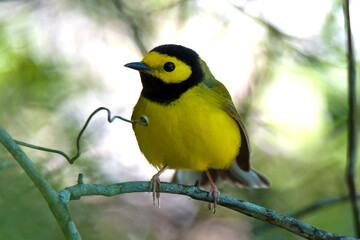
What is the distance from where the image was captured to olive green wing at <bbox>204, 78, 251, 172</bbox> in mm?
4340

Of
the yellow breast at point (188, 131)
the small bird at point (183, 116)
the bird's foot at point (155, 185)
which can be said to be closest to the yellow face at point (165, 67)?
the small bird at point (183, 116)

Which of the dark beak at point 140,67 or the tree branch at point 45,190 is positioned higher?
the tree branch at point 45,190

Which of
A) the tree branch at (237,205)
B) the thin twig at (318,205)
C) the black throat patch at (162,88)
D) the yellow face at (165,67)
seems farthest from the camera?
the thin twig at (318,205)

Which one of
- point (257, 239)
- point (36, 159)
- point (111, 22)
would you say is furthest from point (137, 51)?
point (36, 159)

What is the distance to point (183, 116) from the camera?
12.6 feet

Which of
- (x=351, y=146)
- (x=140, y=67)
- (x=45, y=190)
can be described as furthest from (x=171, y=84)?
(x=45, y=190)

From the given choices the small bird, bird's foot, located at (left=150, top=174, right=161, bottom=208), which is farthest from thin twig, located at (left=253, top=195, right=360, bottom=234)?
bird's foot, located at (left=150, top=174, right=161, bottom=208)

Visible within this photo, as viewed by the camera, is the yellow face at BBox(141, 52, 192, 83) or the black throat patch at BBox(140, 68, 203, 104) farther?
the yellow face at BBox(141, 52, 192, 83)

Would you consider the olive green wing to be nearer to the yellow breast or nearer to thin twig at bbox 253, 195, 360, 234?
the yellow breast

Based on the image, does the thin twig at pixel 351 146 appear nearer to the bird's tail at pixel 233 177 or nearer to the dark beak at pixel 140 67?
the bird's tail at pixel 233 177

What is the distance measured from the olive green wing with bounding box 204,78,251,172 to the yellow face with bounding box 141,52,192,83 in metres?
0.28

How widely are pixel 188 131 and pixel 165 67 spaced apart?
2.31ft

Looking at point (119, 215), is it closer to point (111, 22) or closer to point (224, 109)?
point (224, 109)

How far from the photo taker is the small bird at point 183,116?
3840 millimetres
